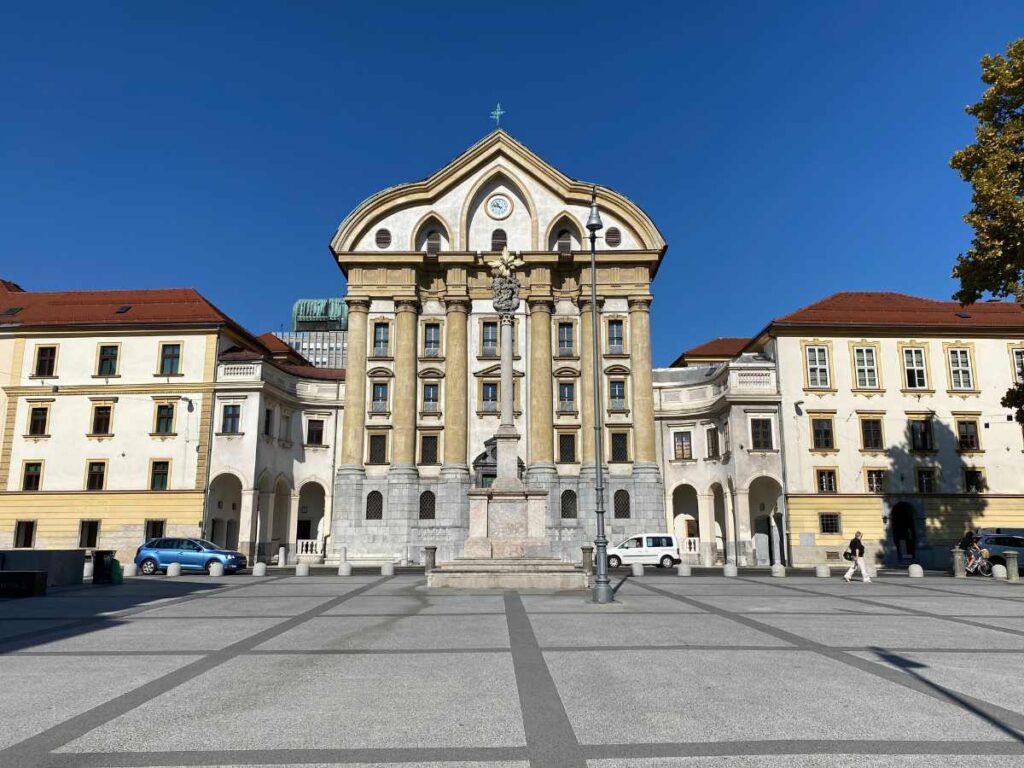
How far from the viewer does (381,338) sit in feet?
161

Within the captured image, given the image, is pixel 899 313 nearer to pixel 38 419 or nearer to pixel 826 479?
pixel 826 479

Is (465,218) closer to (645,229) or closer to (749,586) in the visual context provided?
(645,229)

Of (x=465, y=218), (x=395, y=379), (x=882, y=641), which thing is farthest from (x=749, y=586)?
(x=465, y=218)

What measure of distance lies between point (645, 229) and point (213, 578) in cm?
3429

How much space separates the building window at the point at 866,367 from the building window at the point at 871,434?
2.05 meters

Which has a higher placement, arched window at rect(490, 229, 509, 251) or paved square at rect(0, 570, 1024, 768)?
arched window at rect(490, 229, 509, 251)

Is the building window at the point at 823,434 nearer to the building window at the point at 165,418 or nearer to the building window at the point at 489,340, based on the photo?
the building window at the point at 489,340

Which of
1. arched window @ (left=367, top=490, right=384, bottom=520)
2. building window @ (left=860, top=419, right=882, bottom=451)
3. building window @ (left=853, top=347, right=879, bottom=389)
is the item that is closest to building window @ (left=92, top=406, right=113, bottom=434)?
arched window @ (left=367, top=490, right=384, bottom=520)

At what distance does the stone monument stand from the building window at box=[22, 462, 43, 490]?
32.4 meters

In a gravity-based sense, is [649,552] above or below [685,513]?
below

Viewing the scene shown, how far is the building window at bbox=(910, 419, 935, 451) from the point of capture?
42.6 meters

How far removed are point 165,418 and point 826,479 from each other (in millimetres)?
38434

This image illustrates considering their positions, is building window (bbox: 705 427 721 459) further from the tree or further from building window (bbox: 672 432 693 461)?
the tree

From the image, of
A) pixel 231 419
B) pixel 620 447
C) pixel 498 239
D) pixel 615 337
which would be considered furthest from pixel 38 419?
pixel 615 337
